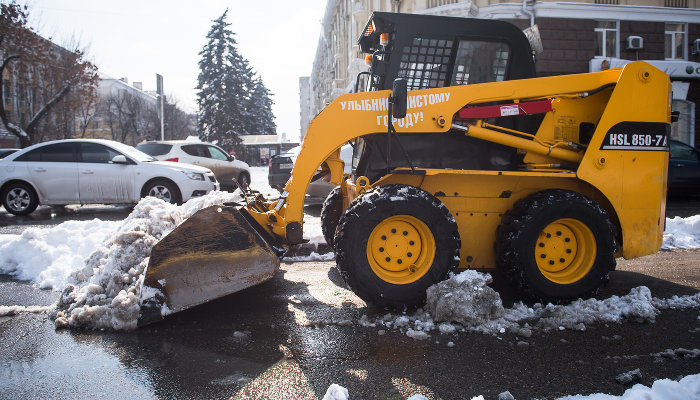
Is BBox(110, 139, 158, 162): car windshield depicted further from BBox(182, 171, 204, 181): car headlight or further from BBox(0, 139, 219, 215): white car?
BBox(182, 171, 204, 181): car headlight

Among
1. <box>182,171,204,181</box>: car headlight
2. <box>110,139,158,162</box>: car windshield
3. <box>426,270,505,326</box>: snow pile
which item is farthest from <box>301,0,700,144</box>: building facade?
<box>426,270,505,326</box>: snow pile

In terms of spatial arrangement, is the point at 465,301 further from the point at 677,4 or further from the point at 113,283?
the point at 677,4

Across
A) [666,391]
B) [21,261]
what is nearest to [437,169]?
[666,391]

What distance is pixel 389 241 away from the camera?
4.12m

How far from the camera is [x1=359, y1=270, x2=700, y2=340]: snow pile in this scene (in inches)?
147

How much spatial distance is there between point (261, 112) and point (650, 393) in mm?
72357

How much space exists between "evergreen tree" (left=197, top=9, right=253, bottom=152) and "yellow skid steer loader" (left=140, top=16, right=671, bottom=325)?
41679 millimetres

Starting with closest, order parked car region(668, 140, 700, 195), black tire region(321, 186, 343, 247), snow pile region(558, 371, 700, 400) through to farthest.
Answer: snow pile region(558, 371, 700, 400)
black tire region(321, 186, 343, 247)
parked car region(668, 140, 700, 195)

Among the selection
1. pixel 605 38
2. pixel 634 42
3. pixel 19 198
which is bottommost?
pixel 19 198

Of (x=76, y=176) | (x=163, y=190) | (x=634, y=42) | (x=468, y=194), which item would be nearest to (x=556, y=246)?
(x=468, y=194)

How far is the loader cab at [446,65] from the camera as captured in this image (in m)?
4.55

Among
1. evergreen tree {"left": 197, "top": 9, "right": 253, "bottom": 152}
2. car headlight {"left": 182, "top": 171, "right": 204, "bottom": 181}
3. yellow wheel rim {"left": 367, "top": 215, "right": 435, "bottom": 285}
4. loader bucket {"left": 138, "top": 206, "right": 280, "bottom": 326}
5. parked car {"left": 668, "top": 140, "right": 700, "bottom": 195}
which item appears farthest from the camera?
evergreen tree {"left": 197, "top": 9, "right": 253, "bottom": 152}

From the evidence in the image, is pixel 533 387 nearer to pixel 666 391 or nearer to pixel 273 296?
pixel 666 391

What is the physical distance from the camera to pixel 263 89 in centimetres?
7506
